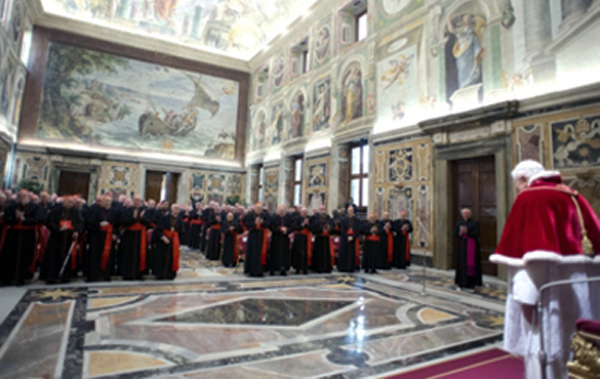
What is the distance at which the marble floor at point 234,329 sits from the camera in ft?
10.1

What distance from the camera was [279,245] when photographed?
8.73m

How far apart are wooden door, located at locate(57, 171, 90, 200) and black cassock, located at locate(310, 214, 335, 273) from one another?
14625 millimetres

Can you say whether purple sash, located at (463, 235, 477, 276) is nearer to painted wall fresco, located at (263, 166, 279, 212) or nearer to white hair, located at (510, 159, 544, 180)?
white hair, located at (510, 159, 544, 180)

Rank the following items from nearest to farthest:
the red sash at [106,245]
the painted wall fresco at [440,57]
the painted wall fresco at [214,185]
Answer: the red sash at [106,245], the painted wall fresco at [440,57], the painted wall fresco at [214,185]

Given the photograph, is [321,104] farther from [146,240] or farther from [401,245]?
[146,240]

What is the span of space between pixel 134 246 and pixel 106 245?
0.52 meters

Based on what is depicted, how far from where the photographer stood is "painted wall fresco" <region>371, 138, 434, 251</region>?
10.4 m

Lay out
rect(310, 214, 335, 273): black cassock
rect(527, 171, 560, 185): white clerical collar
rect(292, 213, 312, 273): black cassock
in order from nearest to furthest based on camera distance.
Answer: rect(527, 171, 560, 185): white clerical collar
rect(292, 213, 312, 273): black cassock
rect(310, 214, 335, 273): black cassock

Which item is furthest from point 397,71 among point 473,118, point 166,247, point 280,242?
point 166,247

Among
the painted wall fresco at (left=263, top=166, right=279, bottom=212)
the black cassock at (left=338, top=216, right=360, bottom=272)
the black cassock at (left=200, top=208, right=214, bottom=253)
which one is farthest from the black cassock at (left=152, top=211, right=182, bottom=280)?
the painted wall fresco at (left=263, top=166, right=279, bottom=212)

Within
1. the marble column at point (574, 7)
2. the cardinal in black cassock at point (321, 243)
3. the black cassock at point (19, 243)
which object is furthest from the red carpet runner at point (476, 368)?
the marble column at point (574, 7)

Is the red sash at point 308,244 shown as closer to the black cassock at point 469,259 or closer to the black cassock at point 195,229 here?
the black cassock at point 469,259

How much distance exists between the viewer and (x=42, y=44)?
1759 cm

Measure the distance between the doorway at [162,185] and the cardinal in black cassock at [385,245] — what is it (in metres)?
14.3
